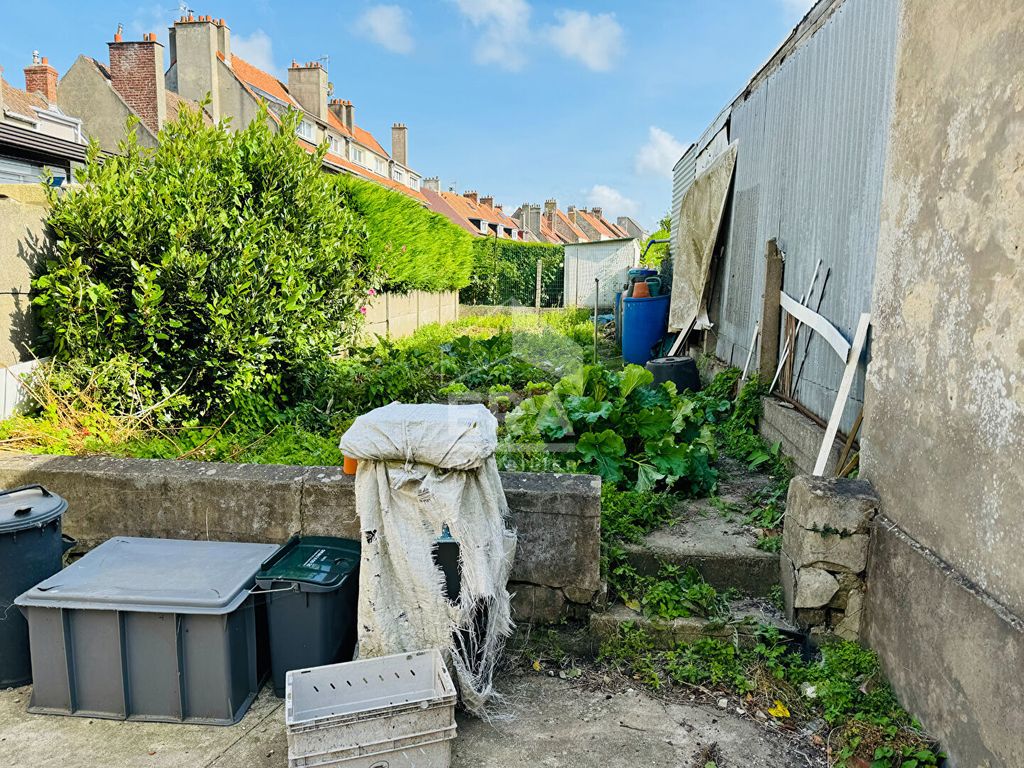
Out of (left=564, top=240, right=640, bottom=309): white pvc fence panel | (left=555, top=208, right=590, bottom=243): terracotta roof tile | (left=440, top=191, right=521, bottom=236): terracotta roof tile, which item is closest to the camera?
(left=564, top=240, right=640, bottom=309): white pvc fence panel

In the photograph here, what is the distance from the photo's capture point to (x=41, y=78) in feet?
71.5

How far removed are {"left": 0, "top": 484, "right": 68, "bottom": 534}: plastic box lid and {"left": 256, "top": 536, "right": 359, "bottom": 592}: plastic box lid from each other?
106cm

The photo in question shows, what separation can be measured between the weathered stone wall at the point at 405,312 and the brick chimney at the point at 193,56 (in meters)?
15.8

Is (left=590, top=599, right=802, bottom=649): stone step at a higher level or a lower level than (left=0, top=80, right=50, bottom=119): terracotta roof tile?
lower

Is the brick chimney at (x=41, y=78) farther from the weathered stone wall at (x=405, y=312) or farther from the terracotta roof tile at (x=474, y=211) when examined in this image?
the terracotta roof tile at (x=474, y=211)

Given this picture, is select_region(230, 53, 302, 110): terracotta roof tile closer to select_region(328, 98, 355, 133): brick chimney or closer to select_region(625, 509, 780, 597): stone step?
select_region(328, 98, 355, 133): brick chimney

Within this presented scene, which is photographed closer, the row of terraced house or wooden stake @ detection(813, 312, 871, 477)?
wooden stake @ detection(813, 312, 871, 477)

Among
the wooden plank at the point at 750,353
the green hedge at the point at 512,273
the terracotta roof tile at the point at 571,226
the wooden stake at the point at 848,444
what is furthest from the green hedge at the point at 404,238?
the terracotta roof tile at the point at 571,226

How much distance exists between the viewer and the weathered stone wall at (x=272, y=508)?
12.1ft

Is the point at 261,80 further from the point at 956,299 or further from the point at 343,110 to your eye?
the point at 956,299

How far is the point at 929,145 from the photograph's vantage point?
297 centimetres

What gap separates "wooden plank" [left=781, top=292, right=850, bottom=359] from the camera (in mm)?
4339

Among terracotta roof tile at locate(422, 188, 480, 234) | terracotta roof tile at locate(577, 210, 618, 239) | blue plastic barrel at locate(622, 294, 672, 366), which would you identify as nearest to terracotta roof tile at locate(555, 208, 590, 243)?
terracotta roof tile at locate(577, 210, 618, 239)

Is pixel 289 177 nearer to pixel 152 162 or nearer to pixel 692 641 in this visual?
pixel 152 162
